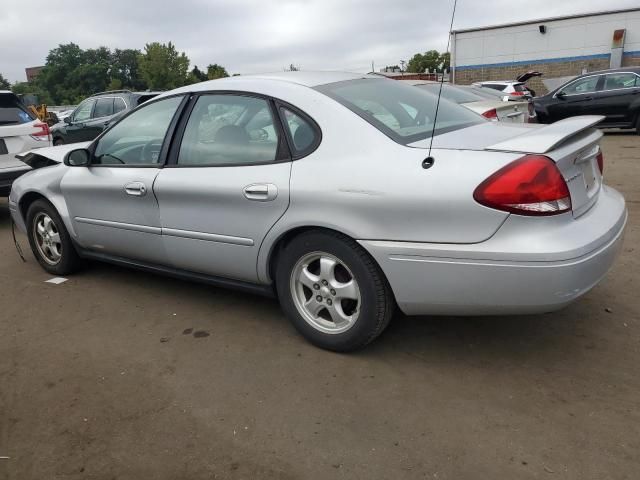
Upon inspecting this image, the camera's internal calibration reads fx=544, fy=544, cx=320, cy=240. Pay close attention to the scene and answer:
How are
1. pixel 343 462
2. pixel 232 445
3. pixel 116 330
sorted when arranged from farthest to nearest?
pixel 116 330 → pixel 232 445 → pixel 343 462

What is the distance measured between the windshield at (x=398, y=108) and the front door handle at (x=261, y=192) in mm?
609

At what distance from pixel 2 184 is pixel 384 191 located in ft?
19.2

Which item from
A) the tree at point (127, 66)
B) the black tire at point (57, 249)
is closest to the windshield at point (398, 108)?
the black tire at point (57, 249)

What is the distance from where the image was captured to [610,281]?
3836 mm

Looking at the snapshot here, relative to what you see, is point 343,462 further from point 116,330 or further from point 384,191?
point 116,330

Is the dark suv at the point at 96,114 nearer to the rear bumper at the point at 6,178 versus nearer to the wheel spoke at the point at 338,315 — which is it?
the rear bumper at the point at 6,178

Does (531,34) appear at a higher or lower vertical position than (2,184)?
higher

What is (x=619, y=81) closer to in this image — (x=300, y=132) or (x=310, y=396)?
(x=300, y=132)

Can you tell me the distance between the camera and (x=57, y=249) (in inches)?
182

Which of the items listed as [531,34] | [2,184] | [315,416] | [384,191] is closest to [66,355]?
[315,416]

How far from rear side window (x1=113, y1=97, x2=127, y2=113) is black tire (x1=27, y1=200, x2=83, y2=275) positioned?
7550 millimetres

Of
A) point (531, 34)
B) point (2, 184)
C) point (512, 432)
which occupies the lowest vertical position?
point (512, 432)

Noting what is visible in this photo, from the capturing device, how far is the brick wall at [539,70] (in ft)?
91.7

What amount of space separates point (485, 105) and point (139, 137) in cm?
466
